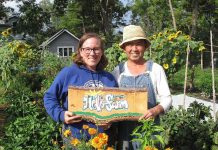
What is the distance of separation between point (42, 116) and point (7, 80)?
48.5 inches

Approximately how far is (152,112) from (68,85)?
577 mm

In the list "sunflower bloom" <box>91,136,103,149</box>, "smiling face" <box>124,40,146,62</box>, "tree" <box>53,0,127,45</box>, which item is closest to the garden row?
"smiling face" <box>124,40,146,62</box>

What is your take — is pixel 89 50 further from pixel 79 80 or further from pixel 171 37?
pixel 171 37

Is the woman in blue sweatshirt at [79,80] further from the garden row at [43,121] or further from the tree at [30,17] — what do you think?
the tree at [30,17]

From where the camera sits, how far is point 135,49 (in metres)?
2.83

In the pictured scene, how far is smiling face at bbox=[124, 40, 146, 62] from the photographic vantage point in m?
2.83

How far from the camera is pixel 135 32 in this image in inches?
112

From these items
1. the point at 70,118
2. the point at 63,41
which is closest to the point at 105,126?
the point at 70,118

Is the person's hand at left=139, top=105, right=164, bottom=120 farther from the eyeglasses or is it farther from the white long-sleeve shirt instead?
the eyeglasses

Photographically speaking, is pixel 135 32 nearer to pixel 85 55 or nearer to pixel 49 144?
pixel 85 55

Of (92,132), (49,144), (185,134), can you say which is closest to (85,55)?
(92,132)

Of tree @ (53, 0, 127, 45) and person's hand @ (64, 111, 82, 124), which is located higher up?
tree @ (53, 0, 127, 45)

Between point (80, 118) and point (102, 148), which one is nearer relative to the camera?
point (102, 148)

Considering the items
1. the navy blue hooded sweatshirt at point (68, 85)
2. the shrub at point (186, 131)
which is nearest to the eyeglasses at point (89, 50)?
the navy blue hooded sweatshirt at point (68, 85)
